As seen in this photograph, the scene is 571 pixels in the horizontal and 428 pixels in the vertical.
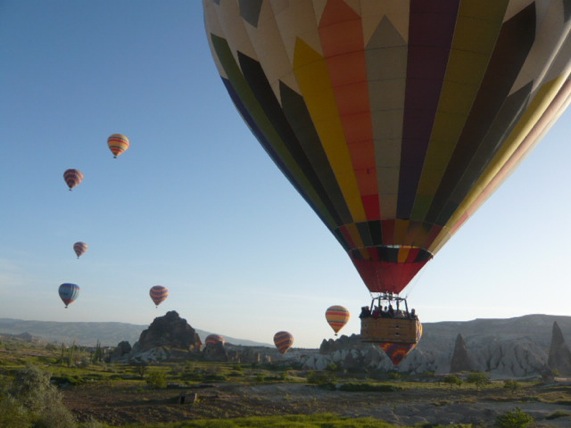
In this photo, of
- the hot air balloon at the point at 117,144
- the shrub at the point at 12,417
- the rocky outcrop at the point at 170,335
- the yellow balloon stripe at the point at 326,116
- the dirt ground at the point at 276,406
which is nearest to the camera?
the shrub at the point at 12,417

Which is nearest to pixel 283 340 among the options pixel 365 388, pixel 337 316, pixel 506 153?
pixel 337 316

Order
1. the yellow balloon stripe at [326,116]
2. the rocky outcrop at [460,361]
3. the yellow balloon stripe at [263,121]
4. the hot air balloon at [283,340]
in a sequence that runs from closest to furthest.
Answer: the yellow balloon stripe at [326,116] → the yellow balloon stripe at [263,121] → the rocky outcrop at [460,361] → the hot air balloon at [283,340]

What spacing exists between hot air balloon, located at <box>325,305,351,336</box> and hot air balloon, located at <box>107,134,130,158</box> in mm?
36674

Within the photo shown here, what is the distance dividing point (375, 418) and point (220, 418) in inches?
337

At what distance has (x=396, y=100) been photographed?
17172 mm

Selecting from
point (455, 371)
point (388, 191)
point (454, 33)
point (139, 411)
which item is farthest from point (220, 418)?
point (455, 371)

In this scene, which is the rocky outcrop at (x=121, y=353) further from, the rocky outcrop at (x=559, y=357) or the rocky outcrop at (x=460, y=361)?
the rocky outcrop at (x=559, y=357)

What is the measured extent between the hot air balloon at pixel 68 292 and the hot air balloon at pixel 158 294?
1646 cm

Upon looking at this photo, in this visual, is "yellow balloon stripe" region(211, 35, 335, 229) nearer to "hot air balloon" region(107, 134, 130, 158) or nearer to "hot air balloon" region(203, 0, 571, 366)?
"hot air balloon" region(203, 0, 571, 366)

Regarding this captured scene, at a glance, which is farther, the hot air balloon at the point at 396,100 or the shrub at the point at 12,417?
the hot air balloon at the point at 396,100

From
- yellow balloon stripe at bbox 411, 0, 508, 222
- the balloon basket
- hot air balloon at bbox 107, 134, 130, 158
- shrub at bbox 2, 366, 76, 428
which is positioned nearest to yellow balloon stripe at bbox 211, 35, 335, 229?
yellow balloon stripe at bbox 411, 0, 508, 222

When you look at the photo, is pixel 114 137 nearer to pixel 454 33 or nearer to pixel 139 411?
pixel 139 411

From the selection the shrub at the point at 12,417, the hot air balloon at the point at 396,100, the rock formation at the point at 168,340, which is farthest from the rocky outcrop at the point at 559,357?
the shrub at the point at 12,417

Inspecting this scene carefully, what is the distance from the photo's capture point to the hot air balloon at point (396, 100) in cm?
1584
